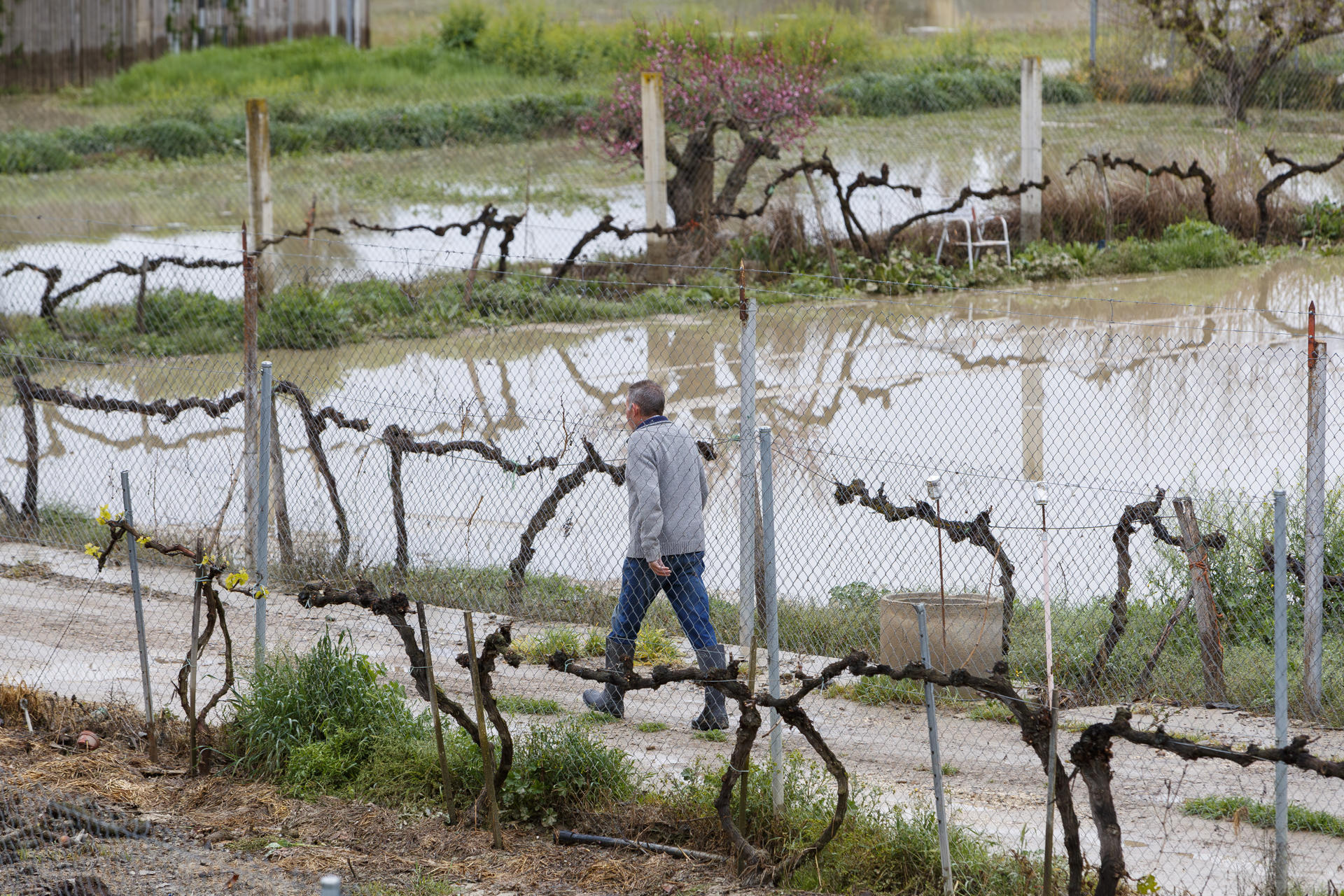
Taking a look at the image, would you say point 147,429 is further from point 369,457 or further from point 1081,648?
point 1081,648

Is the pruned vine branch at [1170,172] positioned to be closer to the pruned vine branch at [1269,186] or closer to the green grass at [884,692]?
the pruned vine branch at [1269,186]

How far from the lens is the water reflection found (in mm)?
9289

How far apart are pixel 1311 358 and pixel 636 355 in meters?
9.58

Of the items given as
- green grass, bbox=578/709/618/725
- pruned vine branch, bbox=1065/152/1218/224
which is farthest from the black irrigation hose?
pruned vine branch, bbox=1065/152/1218/224

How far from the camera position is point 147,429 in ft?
41.4

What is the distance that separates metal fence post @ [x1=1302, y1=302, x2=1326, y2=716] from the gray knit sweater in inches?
105

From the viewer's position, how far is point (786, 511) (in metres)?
9.64

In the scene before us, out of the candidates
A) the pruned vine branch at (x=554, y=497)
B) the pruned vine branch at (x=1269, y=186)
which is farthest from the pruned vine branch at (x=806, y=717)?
the pruned vine branch at (x=1269, y=186)

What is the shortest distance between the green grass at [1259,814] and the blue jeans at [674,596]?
2.14 meters

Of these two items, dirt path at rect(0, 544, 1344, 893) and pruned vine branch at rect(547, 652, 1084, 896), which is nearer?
pruned vine branch at rect(547, 652, 1084, 896)

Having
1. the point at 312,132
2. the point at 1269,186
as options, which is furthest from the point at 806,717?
the point at 312,132

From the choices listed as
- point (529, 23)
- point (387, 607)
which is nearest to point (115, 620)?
point (387, 607)

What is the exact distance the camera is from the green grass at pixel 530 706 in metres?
7.14

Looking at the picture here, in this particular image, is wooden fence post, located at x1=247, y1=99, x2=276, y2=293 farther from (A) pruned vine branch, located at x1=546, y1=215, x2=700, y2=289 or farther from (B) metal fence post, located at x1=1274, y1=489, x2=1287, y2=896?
(B) metal fence post, located at x1=1274, y1=489, x2=1287, y2=896
